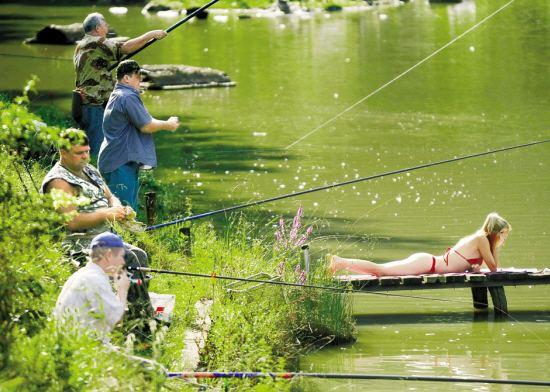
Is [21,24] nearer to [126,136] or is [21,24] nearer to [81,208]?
[126,136]

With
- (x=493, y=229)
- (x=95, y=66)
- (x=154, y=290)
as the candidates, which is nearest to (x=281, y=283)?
(x=154, y=290)

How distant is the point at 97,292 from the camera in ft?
19.2

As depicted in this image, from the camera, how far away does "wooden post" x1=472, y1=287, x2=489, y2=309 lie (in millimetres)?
9719

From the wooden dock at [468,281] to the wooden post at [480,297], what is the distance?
0.16m

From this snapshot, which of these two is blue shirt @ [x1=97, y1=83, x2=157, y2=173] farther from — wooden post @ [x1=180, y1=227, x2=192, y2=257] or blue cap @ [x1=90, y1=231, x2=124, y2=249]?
blue cap @ [x1=90, y1=231, x2=124, y2=249]

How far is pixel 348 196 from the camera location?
545 inches

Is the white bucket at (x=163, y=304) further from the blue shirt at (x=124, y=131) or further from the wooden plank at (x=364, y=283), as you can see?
the wooden plank at (x=364, y=283)

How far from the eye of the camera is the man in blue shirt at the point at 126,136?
895 centimetres

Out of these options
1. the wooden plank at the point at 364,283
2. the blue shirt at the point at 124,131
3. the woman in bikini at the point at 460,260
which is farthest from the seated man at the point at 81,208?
the woman in bikini at the point at 460,260

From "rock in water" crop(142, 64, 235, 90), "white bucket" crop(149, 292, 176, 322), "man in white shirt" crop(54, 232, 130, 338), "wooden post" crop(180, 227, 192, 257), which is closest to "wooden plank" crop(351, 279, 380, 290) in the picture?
"wooden post" crop(180, 227, 192, 257)

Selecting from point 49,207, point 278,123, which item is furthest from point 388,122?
point 49,207

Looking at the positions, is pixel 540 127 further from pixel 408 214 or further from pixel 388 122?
pixel 408 214

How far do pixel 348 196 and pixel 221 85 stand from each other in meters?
9.32

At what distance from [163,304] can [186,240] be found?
6.01ft
